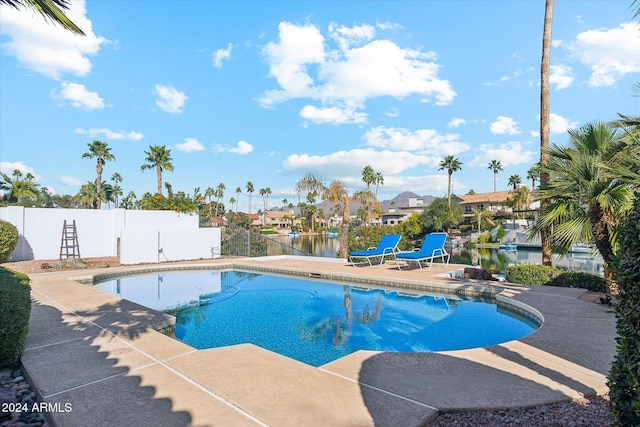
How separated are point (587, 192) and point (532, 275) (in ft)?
9.17

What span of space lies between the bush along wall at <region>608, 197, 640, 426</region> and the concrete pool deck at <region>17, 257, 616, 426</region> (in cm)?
111

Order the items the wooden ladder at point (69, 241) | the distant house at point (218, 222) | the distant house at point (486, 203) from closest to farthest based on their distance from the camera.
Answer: the wooden ladder at point (69, 241) → the distant house at point (218, 222) → the distant house at point (486, 203)

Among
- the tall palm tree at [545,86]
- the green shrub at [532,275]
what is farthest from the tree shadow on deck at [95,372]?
the tall palm tree at [545,86]

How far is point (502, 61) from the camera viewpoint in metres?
12.4

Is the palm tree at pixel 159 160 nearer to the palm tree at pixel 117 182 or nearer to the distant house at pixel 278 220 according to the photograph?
the palm tree at pixel 117 182

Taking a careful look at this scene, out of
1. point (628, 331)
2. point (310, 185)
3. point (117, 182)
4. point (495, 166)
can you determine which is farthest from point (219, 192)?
point (628, 331)

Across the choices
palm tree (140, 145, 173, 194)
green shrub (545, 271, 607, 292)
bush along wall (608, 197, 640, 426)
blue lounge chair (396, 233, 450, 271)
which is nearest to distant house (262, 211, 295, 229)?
palm tree (140, 145, 173, 194)

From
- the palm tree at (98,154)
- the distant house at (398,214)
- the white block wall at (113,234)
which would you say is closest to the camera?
the white block wall at (113,234)

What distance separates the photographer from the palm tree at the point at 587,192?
20.9 ft

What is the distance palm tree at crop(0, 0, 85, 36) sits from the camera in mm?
2682

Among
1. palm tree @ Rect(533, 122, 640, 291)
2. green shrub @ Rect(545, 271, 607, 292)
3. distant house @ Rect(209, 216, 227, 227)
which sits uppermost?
palm tree @ Rect(533, 122, 640, 291)

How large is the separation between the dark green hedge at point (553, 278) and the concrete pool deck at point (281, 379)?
283 centimetres

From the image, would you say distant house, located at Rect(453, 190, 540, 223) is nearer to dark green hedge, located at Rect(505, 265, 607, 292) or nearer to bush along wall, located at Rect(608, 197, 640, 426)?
dark green hedge, located at Rect(505, 265, 607, 292)

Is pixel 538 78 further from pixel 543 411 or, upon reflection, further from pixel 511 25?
pixel 543 411
